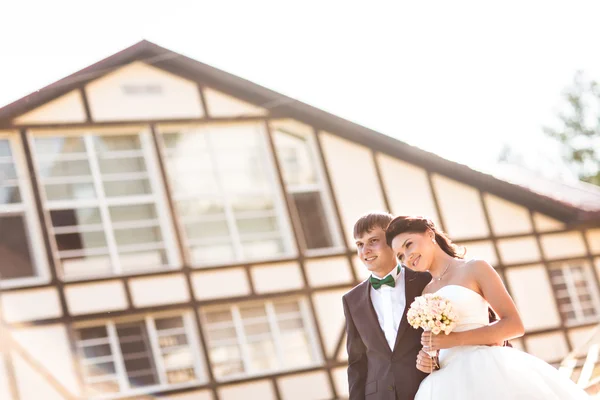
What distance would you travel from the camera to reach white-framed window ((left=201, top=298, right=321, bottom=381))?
9773mm

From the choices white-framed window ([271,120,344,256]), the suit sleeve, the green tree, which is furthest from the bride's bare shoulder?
the green tree

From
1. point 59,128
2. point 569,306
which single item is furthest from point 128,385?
point 569,306

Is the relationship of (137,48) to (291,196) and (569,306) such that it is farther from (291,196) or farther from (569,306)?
(569,306)

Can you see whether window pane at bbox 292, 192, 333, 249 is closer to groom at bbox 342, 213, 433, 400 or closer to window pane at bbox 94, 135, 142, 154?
window pane at bbox 94, 135, 142, 154

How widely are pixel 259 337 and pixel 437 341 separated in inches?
271

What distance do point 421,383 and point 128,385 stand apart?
632 cm

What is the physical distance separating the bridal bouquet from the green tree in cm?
2098

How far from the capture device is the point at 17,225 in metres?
9.23

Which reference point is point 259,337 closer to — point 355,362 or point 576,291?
point 576,291

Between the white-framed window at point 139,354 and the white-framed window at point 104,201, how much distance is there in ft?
1.87

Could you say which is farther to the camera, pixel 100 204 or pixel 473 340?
pixel 100 204

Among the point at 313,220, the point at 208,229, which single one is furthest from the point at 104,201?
the point at 313,220

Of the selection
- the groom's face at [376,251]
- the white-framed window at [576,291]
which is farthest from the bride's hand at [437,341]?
the white-framed window at [576,291]

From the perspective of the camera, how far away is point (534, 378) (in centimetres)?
328
